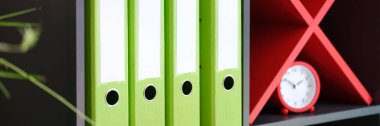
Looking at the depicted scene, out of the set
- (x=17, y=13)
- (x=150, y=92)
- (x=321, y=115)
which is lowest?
(x=321, y=115)

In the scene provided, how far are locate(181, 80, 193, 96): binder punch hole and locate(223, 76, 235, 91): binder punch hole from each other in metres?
0.07

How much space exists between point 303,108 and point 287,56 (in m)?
0.11

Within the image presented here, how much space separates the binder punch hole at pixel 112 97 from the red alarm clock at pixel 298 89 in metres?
0.37

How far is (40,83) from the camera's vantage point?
81 centimetres

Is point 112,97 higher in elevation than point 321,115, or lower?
higher

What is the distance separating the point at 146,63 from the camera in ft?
2.78

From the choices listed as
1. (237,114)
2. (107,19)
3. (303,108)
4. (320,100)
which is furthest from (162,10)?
(320,100)

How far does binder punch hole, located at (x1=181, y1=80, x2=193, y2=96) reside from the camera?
90cm

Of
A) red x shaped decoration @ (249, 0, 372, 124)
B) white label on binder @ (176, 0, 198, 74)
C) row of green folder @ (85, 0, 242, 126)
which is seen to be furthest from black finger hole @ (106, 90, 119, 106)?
red x shaped decoration @ (249, 0, 372, 124)

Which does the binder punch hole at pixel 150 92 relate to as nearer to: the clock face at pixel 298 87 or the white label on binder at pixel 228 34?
the white label on binder at pixel 228 34

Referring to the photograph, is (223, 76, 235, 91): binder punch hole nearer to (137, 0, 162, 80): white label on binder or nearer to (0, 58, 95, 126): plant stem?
(137, 0, 162, 80): white label on binder

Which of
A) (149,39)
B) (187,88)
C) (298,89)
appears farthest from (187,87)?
(298,89)

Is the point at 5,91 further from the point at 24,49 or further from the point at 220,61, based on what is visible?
the point at 220,61

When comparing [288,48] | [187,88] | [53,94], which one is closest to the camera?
[53,94]
